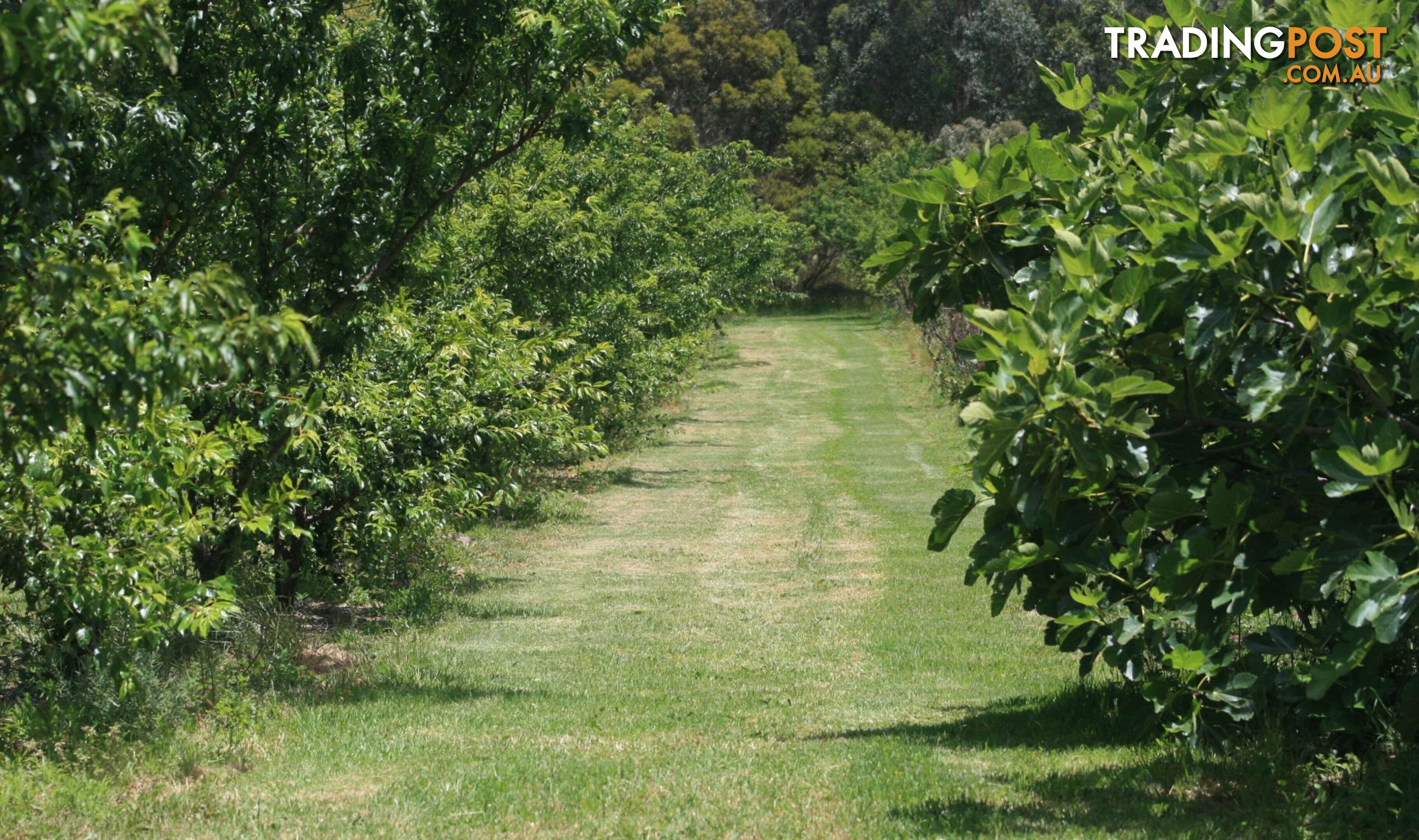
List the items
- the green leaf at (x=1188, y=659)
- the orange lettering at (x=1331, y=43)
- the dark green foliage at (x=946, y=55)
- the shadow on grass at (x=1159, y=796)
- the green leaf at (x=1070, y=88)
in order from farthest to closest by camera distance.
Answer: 1. the dark green foliage at (x=946, y=55)
2. the green leaf at (x=1070, y=88)
3. the orange lettering at (x=1331, y=43)
4. the green leaf at (x=1188, y=659)
5. the shadow on grass at (x=1159, y=796)

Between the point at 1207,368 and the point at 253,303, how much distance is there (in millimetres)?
3460

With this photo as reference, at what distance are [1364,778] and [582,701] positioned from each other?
4626mm

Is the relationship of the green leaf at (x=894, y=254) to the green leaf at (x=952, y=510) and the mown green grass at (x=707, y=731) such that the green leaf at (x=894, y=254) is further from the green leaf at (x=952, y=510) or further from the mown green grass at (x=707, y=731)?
the mown green grass at (x=707, y=731)

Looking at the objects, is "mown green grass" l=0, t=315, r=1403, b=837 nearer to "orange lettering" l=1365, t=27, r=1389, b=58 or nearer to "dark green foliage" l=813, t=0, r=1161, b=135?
"orange lettering" l=1365, t=27, r=1389, b=58

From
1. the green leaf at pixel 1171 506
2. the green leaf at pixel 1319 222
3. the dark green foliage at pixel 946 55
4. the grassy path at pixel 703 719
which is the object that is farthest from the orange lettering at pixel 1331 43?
the dark green foliage at pixel 946 55

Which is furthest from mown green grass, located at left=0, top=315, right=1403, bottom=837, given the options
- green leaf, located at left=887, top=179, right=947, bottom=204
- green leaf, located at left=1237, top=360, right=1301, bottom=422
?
A: green leaf, located at left=887, top=179, right=947, bottom=204

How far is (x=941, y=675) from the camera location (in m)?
9.59

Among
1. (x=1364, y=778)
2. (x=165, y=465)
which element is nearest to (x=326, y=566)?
(x=165, y=465)

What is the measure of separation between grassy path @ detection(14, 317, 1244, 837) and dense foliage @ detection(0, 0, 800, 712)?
0.99 metres

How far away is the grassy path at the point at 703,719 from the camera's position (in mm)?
5973

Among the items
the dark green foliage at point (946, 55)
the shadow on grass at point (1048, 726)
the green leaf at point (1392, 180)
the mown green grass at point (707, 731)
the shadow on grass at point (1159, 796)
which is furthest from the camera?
the dark green foliage at point (946, 55)

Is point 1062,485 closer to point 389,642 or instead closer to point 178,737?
point 178,737

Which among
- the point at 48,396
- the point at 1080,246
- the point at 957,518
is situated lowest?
the point at 957,518

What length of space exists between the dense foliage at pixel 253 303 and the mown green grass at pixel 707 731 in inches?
35.6
